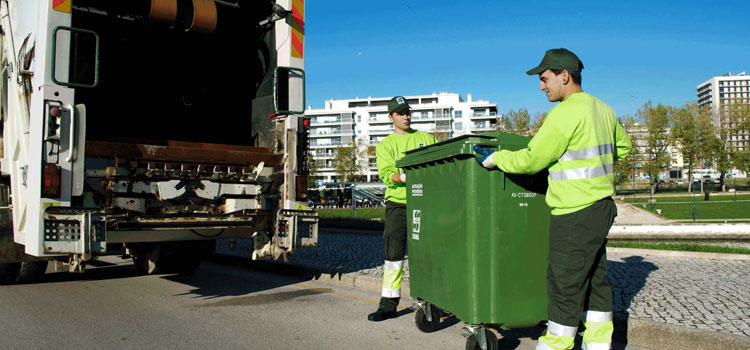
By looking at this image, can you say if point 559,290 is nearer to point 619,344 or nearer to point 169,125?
point 619,344

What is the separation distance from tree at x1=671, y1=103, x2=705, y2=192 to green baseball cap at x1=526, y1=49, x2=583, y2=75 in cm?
5747

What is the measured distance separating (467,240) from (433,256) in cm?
55

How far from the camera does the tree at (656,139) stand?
53.1 m

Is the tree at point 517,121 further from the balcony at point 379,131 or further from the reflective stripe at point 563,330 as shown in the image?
the balcony at point 379,131

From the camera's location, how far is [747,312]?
14.7 feet

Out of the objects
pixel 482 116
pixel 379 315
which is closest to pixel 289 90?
pixel 379 315

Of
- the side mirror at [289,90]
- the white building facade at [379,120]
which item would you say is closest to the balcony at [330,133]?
the white building facade at [379,120]

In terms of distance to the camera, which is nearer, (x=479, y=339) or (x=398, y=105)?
(x=479, y=339)

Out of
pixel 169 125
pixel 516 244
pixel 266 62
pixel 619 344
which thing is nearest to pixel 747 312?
pixel 619 344

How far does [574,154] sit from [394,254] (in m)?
1.98

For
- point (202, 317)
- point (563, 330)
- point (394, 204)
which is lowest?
point (202, 317)

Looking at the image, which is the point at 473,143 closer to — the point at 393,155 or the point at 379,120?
the point at 393,155

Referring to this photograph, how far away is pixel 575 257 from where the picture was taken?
314 cm

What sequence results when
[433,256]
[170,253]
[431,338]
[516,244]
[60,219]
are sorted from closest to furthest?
[516,244] < [433,256] < [431,338] < [60,219] < [170,253]
